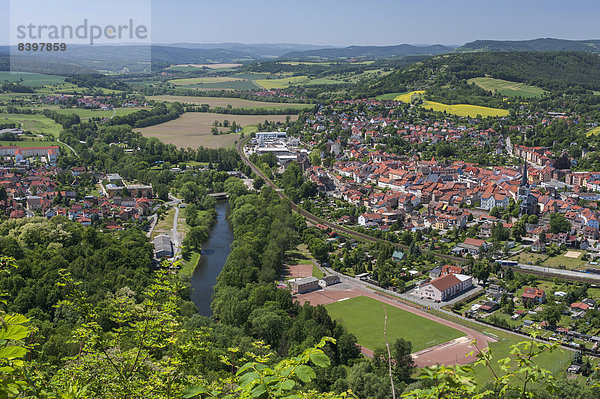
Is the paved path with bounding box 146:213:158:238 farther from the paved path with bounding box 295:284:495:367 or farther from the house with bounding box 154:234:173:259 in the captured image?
the paved path with bounding box 295:284:495:367

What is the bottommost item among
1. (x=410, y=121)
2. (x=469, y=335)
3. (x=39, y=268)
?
(x=469, y=335)

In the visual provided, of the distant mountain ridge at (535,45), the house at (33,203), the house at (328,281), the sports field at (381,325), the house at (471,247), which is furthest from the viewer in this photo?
the distant mountain ridge at (535,45)

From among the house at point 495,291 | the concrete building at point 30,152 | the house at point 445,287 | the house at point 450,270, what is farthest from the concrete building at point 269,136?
the house at point 495,291

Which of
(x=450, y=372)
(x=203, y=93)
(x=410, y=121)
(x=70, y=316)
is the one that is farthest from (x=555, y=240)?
(x=203, y=93)

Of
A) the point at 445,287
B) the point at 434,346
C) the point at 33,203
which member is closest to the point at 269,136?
the point at 33,203

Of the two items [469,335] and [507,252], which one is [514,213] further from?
[469,335]

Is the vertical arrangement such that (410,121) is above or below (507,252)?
above

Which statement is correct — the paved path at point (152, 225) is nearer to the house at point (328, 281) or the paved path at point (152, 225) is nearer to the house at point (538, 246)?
the house at point (328, 281)
